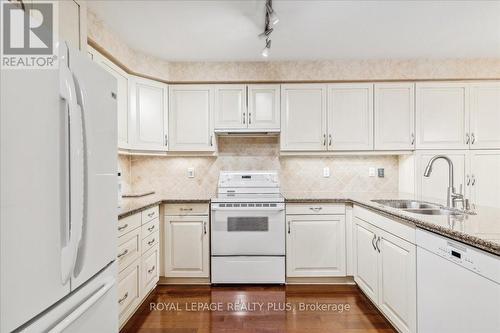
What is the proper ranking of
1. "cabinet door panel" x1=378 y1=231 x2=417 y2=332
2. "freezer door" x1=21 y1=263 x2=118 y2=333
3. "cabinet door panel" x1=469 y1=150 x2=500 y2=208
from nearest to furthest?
"freezer door" x1=21 y1=263 x2=118 y2=333 → "cabinet door panel" x1=378 y1=231 x2=417 y2=332 → "cabinet door panel" x1=469 y1=150 x2=500 y2=208

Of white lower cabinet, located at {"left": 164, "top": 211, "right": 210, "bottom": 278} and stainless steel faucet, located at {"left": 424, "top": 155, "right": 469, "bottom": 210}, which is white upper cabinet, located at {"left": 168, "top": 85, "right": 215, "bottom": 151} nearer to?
white lower cabinet, located at {"left": 164, "top": 211, "right": 210, "bottom": 278}

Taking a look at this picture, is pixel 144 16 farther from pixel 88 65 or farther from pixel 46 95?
pixel 46 95

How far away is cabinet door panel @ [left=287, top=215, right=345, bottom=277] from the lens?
9.45 feet

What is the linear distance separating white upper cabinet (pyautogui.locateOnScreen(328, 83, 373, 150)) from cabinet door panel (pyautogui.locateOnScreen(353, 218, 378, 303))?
88cm

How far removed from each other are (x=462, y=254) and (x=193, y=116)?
2665 mm

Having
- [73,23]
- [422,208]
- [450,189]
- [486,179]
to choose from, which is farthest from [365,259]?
[73,23]

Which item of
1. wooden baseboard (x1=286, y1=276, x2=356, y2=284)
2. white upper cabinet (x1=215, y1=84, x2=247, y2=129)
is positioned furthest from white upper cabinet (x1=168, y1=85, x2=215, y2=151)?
wooden baseboard (x1=286, y1=276, x2=356, y2=284)

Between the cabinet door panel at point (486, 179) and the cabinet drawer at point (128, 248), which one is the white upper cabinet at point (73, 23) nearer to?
the cabinet drawer at point (128, 248)

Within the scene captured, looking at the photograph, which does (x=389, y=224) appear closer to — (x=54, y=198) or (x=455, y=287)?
(x=455, y=287)

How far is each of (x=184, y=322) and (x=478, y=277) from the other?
6.61 feet

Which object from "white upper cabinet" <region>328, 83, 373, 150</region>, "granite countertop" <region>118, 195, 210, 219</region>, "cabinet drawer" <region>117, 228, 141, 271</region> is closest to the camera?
"cabinet drawer" <region>117, 228, 141, 271</region>

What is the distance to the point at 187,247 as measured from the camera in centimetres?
290

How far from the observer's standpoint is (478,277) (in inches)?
48.6

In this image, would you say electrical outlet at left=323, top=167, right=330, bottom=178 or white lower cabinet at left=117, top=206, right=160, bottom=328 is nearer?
white lower cabinet at left=117, top=206, right=160, bottom=328
